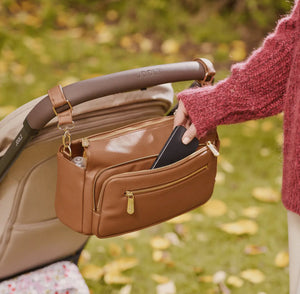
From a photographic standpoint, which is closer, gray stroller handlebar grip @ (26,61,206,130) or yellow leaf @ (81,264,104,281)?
gray stroller handlebar grip @ (26,61,206,130)

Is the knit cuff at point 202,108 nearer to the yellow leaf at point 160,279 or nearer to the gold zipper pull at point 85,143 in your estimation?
the gold zipper pull at point 85,143

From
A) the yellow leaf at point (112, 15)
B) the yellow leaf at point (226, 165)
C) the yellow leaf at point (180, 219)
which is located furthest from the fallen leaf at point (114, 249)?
the yellow leaf at point (112, 15)

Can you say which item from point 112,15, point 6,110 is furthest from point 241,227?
point 112,15

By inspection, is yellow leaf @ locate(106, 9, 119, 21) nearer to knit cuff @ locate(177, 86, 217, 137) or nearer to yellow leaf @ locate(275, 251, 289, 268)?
yellow leaf @ locate(275, 251, 289, 268)

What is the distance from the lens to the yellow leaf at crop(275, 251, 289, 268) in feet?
7.72

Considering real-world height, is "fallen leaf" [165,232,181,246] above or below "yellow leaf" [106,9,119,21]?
below

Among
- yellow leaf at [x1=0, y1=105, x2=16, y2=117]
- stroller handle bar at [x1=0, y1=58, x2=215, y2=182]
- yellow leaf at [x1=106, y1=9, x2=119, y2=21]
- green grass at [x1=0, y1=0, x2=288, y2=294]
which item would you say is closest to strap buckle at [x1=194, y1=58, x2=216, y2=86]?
stroller handle bar at [x1=0, y1=58, x2=215, y2=182]

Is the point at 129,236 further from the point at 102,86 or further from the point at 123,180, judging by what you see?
the point at 102,86

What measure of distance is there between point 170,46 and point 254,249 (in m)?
2.36

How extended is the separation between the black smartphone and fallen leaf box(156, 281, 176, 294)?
914mm

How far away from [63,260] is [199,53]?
2.76 meters

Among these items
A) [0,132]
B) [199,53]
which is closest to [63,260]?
[0,132]

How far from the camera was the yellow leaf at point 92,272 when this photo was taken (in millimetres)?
2203

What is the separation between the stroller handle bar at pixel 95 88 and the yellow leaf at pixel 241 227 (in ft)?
4.10
